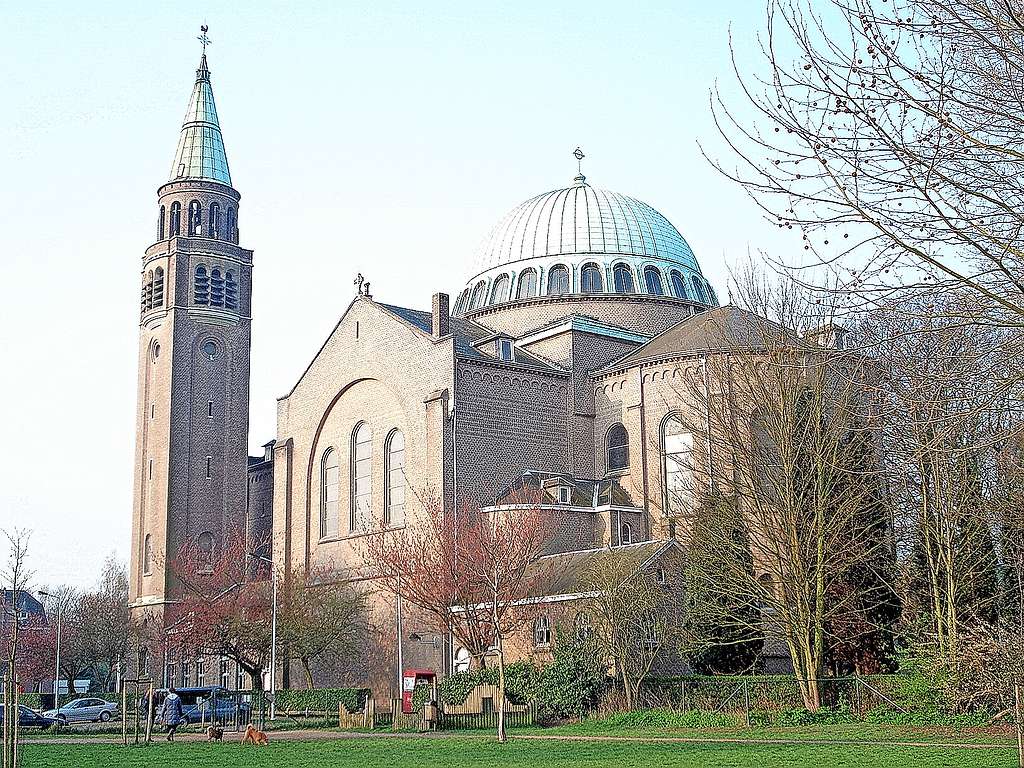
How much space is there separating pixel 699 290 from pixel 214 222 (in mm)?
27907

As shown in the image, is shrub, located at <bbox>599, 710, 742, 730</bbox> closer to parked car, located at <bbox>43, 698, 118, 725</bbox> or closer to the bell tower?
parked car, located at <bbox>43, 698, 118, 725</bbox>

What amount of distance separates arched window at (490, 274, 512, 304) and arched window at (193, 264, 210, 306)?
54.1ft

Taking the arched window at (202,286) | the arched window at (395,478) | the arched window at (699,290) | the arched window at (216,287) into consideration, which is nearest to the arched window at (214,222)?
the arched window at (216,287)

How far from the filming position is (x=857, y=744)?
83.3 feet

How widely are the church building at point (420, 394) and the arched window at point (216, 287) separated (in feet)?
0.37

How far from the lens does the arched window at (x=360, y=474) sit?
189ft

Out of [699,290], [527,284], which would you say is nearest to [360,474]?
[527,284]

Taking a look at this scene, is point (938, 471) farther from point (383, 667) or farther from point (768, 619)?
point (383, 667)

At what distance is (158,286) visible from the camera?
70625mm

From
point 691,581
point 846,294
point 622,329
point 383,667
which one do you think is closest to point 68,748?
point 691,581

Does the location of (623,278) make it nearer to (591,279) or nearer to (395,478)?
(591,279)

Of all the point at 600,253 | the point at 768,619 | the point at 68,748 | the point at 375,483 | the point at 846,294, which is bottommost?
the point at 68,748

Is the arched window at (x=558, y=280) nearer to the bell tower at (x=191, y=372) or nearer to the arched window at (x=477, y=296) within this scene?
the arched window at (x=477, y=296)

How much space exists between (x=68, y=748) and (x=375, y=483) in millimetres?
26801
